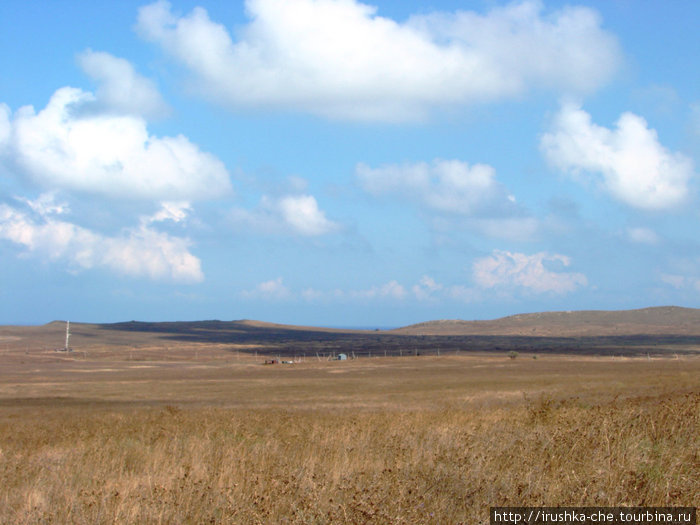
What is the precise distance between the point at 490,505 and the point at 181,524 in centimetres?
286

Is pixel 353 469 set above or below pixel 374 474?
below

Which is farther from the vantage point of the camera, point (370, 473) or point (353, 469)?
point (353, 469)

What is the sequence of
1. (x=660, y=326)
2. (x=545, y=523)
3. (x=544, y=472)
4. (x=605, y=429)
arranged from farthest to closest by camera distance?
(x=660, y=326), (x=605, y=429), (x=544, y=472), (x=545, y=523)

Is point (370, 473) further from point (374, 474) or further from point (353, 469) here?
point (353, 469)

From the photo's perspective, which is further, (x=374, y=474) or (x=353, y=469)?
(x=353, y=469)

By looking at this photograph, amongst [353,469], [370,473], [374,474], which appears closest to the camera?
[374,474]

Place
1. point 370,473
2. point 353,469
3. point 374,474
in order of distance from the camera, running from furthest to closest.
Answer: point 353,469 < point 370,473 < point 374,474

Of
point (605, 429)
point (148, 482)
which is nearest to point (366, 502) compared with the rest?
point (148, 482)

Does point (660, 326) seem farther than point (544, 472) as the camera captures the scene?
Yes

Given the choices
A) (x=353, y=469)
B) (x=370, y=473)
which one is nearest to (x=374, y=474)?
(x=370, y=473)

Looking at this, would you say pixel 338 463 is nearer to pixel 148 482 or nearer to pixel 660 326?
pixel 148 482

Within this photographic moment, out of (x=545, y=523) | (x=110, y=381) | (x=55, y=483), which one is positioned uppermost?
(x=545, y=523)

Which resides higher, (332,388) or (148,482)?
(148,482)

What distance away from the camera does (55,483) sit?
745cm
